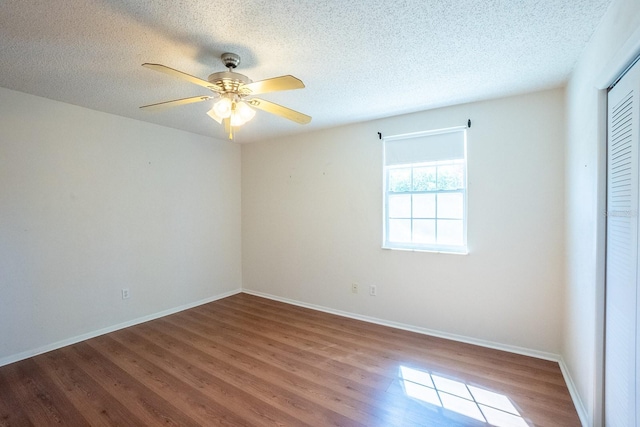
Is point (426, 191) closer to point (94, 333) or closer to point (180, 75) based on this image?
point (180, 75)

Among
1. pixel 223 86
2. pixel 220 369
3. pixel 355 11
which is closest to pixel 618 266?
pixel 355 11

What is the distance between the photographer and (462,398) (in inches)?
80.4

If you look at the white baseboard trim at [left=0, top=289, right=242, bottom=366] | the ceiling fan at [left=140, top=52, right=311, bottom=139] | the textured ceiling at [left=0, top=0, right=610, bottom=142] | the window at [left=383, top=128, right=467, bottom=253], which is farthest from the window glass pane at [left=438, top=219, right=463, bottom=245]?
the white baseboard trim at [left=0, top=289, right=242, bottom=366]

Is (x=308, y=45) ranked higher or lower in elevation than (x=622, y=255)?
higher

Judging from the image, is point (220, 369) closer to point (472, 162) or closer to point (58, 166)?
point (58, 166)

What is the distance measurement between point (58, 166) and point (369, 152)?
10.7ft

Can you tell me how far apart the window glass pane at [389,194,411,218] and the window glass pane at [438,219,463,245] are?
14.7 inches

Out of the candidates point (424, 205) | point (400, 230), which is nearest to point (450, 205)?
point (424, 205)

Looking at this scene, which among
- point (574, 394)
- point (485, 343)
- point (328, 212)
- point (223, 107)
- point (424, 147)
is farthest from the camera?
point (328, 212)

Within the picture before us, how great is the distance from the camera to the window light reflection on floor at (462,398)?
6.07 ft

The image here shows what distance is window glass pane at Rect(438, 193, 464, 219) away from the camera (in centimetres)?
296

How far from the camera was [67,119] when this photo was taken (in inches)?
113

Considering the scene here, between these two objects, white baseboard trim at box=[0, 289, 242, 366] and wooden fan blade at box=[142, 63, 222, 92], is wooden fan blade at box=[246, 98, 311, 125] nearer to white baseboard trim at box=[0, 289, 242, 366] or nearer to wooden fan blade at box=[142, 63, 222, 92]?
wooden fan blade at box=[142, 63, 222, 92]

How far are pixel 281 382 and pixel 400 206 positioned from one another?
215cm
